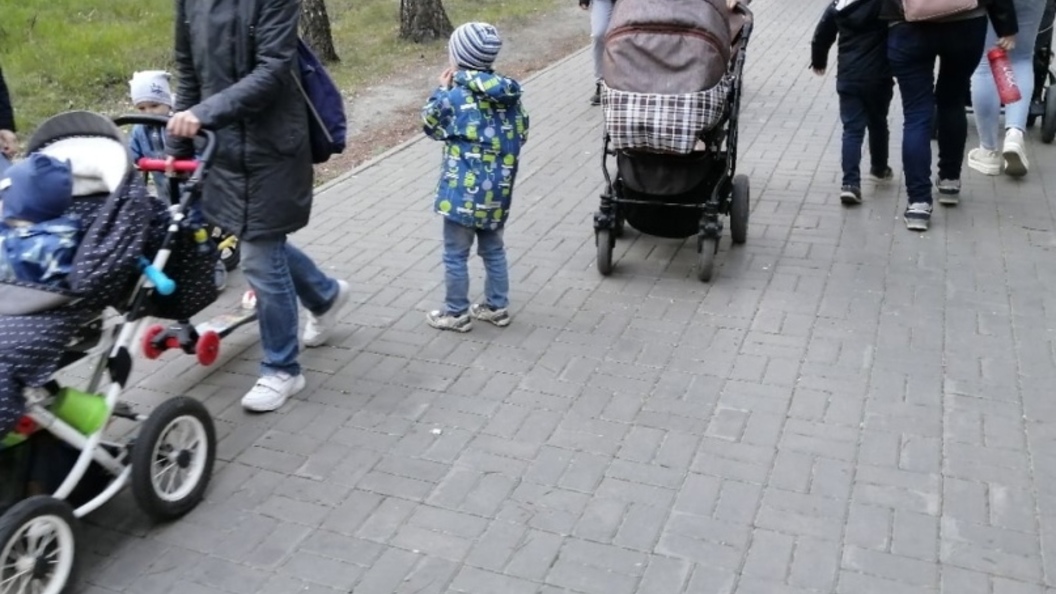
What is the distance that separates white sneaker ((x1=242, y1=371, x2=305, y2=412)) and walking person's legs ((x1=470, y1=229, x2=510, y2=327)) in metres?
1.11

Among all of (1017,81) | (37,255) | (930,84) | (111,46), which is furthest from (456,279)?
(111,46)

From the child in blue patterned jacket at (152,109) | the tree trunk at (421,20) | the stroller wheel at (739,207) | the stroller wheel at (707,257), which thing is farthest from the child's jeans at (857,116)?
the tree trunk at (421,20)

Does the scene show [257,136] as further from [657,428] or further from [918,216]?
[918,216]

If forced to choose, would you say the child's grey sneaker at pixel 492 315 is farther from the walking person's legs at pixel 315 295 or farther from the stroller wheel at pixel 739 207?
the stroller wheel at pixel 739 207

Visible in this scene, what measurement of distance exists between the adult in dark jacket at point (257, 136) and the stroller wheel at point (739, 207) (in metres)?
2.65

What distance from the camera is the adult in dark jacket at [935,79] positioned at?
634cm

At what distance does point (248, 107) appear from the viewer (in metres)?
4.12

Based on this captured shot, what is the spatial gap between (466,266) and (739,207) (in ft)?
5.79

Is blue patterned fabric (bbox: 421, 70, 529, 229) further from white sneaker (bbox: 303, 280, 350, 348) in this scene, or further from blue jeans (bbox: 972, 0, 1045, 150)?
blue jeans (bbox: 972, 0, 1045, 150)

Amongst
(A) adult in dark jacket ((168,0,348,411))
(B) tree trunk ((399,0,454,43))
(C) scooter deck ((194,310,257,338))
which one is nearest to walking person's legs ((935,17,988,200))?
(A) adult in dark jacket ((168,0,348,411))

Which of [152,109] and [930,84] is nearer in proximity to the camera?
[152,109]

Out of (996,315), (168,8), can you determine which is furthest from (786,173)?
(168,8)

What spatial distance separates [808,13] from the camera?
14930 mm

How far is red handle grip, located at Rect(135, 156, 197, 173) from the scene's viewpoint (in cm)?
418
